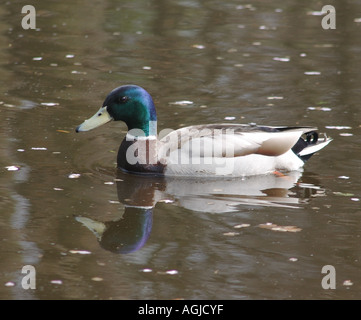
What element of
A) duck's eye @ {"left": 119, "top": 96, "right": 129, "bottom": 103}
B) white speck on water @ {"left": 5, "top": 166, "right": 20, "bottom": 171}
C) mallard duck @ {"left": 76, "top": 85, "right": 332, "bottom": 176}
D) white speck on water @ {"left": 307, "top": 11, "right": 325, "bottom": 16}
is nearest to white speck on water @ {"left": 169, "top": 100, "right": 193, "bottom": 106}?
mallard duck @ {"left": 76, "top": 85, "right": 332, "bottom": 176}

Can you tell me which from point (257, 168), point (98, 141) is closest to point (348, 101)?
point (257, 168)

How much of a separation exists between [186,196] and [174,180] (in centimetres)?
58

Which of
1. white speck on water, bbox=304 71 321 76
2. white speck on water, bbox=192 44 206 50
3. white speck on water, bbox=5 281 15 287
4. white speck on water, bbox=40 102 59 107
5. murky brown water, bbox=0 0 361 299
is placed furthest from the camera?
white speck on water, bbox=192 44 206 50

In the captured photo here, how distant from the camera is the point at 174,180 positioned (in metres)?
9.45

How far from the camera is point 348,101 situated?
12141 mm

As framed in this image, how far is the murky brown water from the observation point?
6906mm

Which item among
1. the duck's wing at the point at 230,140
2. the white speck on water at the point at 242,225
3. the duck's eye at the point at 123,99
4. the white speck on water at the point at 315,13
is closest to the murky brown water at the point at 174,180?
the white speck on water at the point at 242,225

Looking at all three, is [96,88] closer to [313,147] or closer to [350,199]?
[313,147]

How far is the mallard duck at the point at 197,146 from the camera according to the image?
9.43m

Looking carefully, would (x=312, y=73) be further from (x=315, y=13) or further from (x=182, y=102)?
(x=315, y=13)

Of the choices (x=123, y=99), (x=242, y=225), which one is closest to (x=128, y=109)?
(x=123, y=99)

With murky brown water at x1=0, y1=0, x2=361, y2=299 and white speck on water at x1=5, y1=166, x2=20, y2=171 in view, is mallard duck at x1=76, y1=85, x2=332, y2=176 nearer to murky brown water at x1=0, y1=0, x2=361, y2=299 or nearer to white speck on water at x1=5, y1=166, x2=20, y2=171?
murky brown water at x1=0, y1=0, x2=361, y2=299

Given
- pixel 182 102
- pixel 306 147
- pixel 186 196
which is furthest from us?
pixel 182 102

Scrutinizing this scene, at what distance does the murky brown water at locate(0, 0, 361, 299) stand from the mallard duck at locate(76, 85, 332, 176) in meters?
0.20
